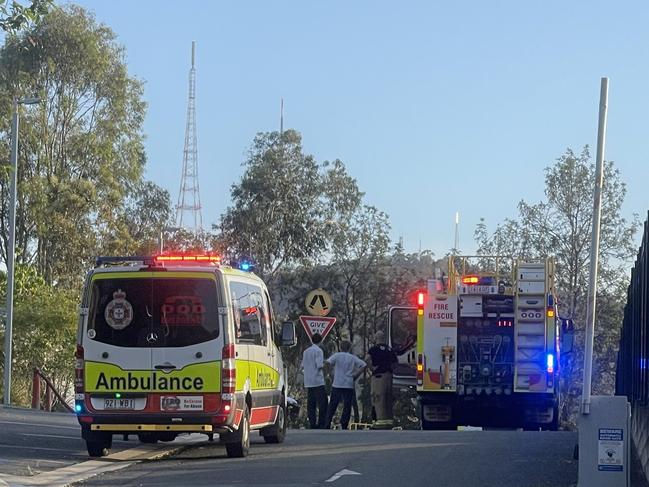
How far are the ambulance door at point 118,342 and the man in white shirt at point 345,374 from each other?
9521 millimetres

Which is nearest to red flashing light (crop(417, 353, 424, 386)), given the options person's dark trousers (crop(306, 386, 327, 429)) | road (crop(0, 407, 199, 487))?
person's dark trousers (crop(306, 386, 327, 429))

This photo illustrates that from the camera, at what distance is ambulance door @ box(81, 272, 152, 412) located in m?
13.9

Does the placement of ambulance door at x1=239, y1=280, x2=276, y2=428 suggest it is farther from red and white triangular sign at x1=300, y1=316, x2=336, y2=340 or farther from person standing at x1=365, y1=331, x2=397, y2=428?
person standing at x1=365, y1=331, x2=397, y2=428

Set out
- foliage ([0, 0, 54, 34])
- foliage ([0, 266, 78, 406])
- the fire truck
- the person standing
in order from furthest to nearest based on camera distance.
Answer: foliage ([0, 266, 78, 406]) < the person standing < the fire truck < foliage ([0, 0, 54, 34])

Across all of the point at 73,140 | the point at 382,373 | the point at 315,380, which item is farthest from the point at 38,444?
the point at 73,140

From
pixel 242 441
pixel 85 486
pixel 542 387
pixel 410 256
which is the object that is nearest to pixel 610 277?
pixel 410 256

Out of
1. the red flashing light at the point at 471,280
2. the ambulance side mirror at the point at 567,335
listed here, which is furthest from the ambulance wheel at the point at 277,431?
the ambulance side mirror at the point at 567,335

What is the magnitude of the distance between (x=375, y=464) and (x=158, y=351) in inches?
103

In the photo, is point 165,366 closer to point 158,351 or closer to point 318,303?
point 158,351

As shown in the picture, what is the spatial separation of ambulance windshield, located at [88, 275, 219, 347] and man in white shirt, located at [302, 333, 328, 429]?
9093 millimetres

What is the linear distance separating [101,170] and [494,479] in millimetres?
37105

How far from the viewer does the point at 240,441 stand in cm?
1443

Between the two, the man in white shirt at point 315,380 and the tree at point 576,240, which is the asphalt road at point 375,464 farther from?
the tree at point 576,240

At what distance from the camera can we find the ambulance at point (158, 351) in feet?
45.5
